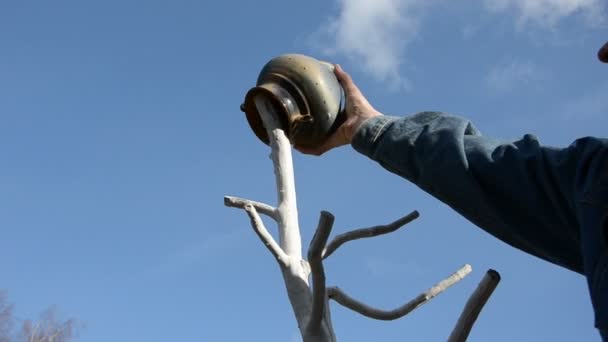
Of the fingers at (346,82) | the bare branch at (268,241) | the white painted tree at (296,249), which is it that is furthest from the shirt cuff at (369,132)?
the bare branch at (268,241)

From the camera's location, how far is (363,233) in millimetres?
3146

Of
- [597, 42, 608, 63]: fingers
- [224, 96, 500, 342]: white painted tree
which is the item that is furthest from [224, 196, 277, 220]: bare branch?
[597, 42, 608, 63]: fingers

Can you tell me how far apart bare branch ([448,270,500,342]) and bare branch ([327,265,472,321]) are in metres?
0.55

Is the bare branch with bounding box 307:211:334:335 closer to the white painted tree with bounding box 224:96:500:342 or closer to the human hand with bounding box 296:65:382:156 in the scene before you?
the white painted tree with bounding box 224:96:500:342

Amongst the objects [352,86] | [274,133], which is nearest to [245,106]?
[274,133]

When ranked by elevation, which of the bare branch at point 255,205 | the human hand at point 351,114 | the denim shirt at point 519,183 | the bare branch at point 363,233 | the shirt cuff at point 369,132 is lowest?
the denim shirt at point 519,183

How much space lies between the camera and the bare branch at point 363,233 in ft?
10.3

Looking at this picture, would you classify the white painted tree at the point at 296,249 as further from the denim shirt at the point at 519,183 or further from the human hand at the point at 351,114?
the denim shirt at the point at 519,183

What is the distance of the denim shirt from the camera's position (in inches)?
50.2

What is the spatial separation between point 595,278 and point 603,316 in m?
0.06

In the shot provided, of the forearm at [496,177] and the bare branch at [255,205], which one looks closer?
the forearm at [496,177]

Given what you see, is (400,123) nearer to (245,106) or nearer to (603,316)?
(603,316)

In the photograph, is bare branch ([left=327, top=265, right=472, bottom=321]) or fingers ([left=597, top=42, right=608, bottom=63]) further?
bare branch ([left=327, top=265, right=472, bottom=321])

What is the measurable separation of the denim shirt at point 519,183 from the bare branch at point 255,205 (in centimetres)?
143
